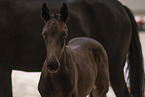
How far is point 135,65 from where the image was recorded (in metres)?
1.74

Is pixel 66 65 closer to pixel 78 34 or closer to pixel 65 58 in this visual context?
pixel 65 58

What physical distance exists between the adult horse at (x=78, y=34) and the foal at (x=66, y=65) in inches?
13.1

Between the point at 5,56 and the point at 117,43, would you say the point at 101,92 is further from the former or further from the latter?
the point at 5,56

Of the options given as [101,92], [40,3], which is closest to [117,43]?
[101,92]

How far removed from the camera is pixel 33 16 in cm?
154

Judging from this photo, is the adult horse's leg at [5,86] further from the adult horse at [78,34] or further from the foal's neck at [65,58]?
the foal's neck at [65,58]

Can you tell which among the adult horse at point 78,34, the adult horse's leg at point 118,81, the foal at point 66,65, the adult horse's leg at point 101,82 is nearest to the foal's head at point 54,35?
the foal at point 66,65

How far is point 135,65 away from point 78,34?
53 cm

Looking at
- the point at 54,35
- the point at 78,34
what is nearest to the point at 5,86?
the point at 78,34

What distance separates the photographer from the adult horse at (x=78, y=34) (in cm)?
150

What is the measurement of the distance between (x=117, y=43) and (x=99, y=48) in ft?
1.18

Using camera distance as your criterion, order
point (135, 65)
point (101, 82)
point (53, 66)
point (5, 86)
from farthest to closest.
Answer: point (135, 65) → point (5, 86) → point (101, 82) → point (53, 66)

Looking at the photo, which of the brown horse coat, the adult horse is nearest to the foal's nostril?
the brown horse coat

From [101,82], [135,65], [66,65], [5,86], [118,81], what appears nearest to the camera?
[66,65]
